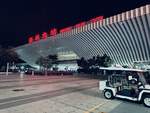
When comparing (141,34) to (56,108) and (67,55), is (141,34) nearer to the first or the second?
(67,55)

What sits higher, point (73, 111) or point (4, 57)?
point (4, 57)

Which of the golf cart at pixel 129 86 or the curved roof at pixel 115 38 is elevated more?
the curved roof at pixel 115 38

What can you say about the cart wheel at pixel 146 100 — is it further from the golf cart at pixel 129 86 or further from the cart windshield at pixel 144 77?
the cart windshield at pixel 144 77

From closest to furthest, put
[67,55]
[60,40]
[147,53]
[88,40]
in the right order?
[147,53]
[88,40]
[60,40]
[67,55]

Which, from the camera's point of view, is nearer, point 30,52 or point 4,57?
point 4,57

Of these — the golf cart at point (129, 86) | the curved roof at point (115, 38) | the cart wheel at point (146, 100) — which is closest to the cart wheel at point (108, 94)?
the golf cart at point (129, 86)

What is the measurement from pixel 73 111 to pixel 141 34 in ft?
174

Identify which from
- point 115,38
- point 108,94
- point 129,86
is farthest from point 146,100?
point 115,38

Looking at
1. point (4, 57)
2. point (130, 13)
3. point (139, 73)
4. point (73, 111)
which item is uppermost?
point (130, 13)

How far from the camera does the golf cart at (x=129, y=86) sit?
957 cm

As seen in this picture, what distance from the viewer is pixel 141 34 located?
55.4m

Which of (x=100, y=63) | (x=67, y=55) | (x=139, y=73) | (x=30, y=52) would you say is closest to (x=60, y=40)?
(x=67, y=55)

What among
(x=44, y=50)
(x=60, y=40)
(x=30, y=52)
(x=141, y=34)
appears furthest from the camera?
(x=30, y=52)

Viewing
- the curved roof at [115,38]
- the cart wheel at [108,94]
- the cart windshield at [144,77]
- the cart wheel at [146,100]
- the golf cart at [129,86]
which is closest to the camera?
the cart wheel at [146,100]
